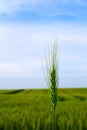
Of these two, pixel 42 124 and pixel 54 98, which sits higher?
pixel 54 98

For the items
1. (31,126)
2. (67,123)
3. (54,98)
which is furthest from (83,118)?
(54,98)

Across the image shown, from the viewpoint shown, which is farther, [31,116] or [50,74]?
[31,116]

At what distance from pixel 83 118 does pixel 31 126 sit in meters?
2.07

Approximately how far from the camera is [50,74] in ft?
17.8

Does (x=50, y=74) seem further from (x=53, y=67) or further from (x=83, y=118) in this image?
(x=83, y=118)

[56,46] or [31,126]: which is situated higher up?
[56,46]

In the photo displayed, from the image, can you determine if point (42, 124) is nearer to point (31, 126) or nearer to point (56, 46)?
point (31, 126)

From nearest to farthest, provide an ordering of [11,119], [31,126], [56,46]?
[56,46]
[31,126]
[11,119]

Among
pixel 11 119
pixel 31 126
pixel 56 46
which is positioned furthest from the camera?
pixel 11 119

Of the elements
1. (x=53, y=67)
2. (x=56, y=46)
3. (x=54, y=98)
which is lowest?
(x=54, y=98)

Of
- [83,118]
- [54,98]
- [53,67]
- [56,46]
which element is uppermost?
[56,46]

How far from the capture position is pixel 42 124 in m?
10.2

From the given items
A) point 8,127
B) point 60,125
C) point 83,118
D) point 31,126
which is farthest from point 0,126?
point 83,118

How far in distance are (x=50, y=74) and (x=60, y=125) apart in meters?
4.76
